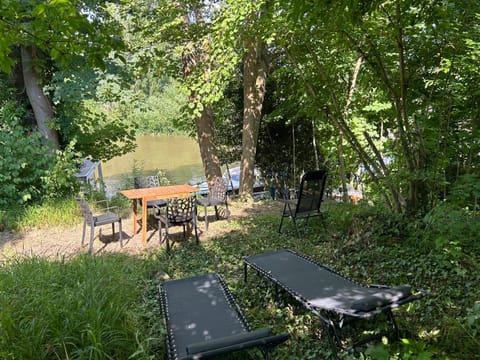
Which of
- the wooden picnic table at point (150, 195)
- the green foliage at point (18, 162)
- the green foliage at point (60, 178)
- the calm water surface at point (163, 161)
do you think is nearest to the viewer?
the wooden picnic table at point (150, 195)

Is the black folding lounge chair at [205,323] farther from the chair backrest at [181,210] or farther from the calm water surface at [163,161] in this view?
the calm water surface at [163,161]

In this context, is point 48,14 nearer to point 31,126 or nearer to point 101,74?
point 101,74

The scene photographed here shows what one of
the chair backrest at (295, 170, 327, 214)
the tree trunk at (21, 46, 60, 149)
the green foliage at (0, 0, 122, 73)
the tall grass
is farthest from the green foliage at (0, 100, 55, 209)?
the chair backrest at (295, 170, 327, 214)

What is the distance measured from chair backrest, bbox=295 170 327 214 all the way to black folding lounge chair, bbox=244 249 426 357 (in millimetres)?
1441

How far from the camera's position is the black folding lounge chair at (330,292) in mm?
2258

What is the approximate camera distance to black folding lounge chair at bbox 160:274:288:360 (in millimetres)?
1954

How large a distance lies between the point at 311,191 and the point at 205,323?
305 cm

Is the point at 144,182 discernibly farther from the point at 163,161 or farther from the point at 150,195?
the point at 163,161

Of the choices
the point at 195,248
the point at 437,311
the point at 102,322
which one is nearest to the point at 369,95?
the point at 195,248

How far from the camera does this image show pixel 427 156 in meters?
4.27

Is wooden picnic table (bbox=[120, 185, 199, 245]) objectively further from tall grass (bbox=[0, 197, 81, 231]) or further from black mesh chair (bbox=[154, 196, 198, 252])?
tall grass (bbox=[0, 197, 81, 231])

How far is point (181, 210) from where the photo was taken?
5.48 metres

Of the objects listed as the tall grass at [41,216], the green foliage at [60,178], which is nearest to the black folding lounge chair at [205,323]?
the tall grass at [41,216]

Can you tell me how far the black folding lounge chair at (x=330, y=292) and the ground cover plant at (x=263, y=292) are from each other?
197mm
